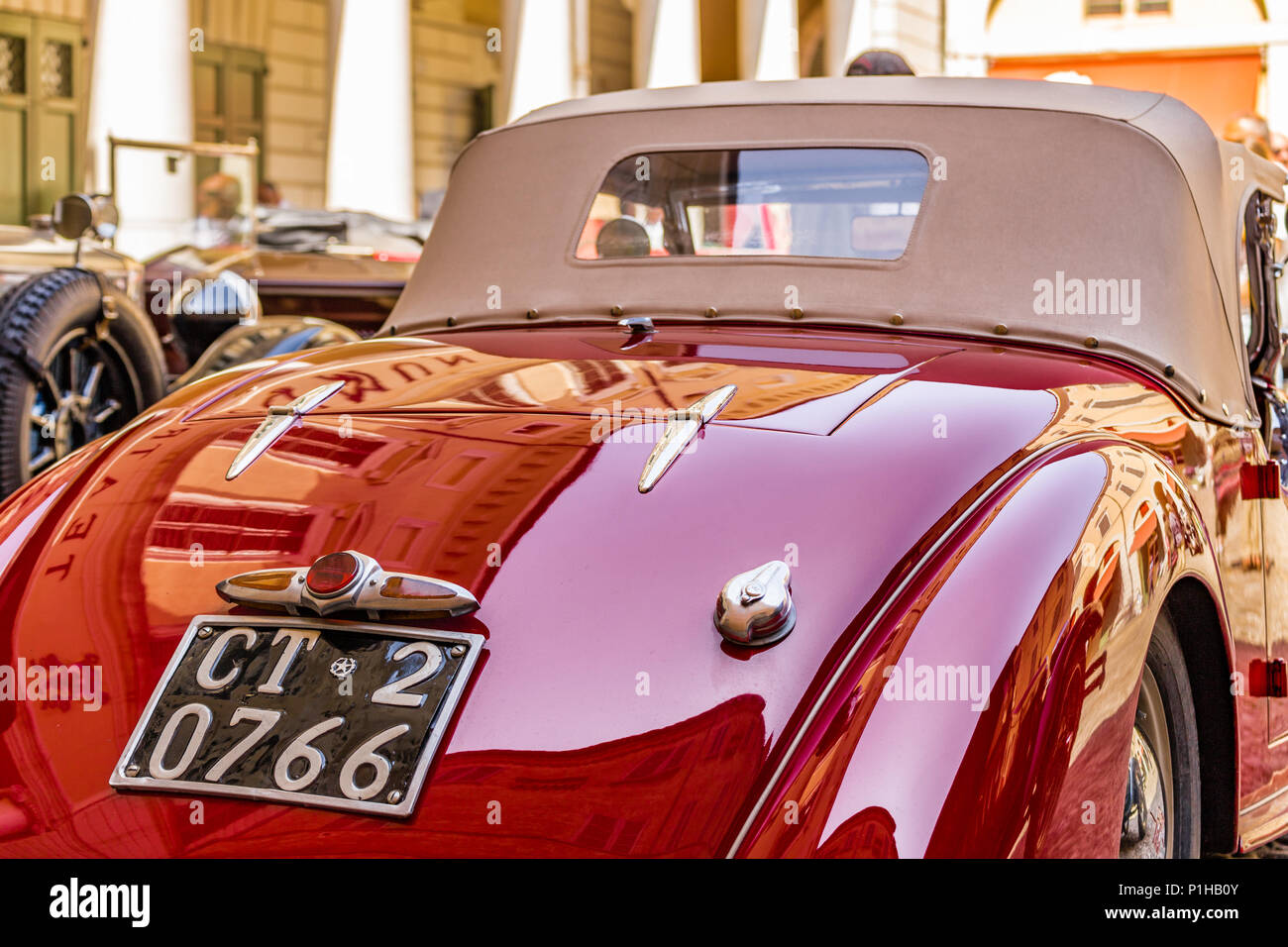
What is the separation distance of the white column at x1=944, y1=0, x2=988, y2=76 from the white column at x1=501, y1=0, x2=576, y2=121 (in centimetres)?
999

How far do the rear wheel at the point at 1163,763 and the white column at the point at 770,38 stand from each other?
22.2 meters

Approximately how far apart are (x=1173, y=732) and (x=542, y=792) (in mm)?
1178

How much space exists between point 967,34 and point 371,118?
13.9 m

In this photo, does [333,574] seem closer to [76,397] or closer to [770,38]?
[76,397]

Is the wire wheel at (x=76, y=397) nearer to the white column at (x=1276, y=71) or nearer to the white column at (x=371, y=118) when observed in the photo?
the white column at (x=371, y=118)

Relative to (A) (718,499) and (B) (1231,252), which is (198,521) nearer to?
(A) (718,499)

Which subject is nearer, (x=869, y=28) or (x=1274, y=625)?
(x=1274, y=625)

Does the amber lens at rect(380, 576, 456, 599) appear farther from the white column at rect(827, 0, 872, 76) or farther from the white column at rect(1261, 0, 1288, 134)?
the white column at rect(1261, 0, 1288, 134)

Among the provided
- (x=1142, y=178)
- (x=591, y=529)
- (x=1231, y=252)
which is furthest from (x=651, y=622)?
(x=1231, y=252)

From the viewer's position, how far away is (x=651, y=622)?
1919mm

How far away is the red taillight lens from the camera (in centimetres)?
195

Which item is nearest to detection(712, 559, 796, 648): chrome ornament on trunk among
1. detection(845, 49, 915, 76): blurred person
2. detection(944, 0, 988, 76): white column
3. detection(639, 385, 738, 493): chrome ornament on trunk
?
detection(639, 385, 738, 493): chrome ornament on trunk
